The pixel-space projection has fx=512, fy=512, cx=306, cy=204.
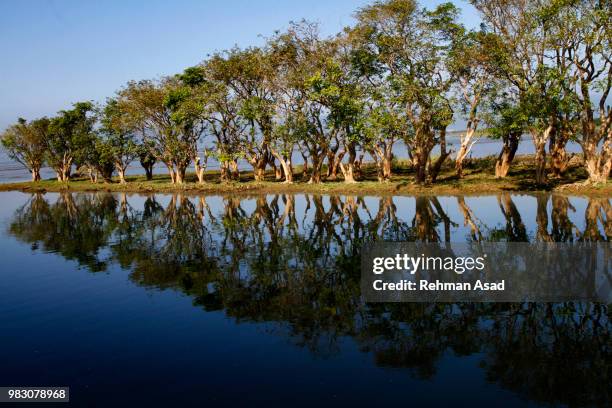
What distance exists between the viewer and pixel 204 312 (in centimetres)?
1847

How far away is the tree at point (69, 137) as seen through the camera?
79875 millimetres

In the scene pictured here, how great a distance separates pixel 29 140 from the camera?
303 ft

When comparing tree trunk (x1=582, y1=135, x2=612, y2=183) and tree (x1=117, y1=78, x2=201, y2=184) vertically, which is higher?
tree (x1=117, y1=78, x2=201, y2=184)

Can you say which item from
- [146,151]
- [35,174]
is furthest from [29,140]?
[146,151]

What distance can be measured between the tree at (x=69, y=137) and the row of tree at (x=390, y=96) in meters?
6.03

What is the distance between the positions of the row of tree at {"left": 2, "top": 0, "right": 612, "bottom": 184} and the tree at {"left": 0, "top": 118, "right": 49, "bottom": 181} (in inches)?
951

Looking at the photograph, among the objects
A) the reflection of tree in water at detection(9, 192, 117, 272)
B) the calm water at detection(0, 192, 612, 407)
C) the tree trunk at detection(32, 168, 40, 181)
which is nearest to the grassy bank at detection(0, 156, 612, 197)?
the reflection of tree in water at detection(9, 192, 117, 272)

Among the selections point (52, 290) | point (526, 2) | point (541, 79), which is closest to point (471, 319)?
point (52, 290)

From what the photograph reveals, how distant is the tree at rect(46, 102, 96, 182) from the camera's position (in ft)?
262

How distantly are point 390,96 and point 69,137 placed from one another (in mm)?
58795

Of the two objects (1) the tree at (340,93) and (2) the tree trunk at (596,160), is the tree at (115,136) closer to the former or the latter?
(1) the tree at (340,93)

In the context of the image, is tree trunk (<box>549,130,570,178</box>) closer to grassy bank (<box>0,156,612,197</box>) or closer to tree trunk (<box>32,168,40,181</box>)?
grassy bank (<box>0,156,612,197</box>)

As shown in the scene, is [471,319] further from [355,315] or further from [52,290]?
[52,290]

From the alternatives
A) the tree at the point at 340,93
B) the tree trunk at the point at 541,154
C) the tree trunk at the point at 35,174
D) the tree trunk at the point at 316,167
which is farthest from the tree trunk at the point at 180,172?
the tree trunk at the point at 541,154
